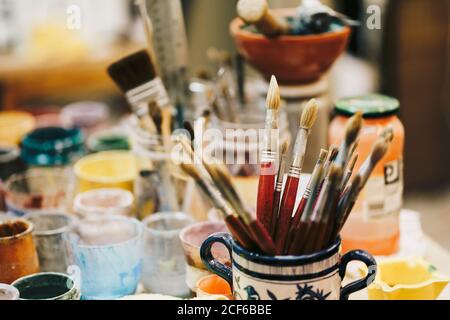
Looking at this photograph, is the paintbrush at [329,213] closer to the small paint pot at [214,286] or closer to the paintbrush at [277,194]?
the paintbrush at [277,194]

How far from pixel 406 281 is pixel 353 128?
269 millimetres

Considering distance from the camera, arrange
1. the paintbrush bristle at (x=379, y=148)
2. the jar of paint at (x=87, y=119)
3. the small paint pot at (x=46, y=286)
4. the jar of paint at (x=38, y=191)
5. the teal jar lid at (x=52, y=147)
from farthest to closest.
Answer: the jar of paint at (x=87, y=119) < the teal jar lid at (x=52, y=147) < the jar of paint at (x=38, y=191) < the small paint pot at (x=46, y=286) < the paintbrush bristle at (x=379, y=148)

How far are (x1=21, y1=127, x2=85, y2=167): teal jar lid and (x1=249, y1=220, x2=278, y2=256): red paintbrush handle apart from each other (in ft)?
1.82

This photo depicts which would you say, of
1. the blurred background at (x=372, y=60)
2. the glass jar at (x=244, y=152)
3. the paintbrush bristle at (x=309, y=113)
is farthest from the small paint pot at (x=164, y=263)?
the blurred background at (x=372, y=60)

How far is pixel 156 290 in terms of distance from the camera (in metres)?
0.87

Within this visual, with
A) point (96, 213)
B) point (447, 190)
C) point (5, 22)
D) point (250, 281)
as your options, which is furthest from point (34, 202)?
point (447, 190)

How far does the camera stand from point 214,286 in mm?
783

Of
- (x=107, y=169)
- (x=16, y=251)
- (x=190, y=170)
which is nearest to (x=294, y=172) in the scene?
(x=190, y=170)

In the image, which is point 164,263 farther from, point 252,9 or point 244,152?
point 252,9

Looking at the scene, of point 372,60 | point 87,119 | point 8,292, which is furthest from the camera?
point 372,60

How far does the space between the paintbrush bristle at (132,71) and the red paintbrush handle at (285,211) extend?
12.2 inches

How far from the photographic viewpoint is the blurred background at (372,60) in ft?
7.85

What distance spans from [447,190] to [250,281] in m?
2.11
